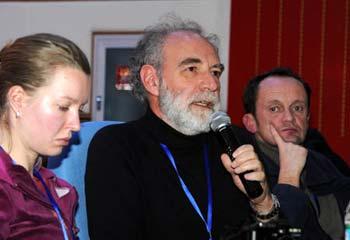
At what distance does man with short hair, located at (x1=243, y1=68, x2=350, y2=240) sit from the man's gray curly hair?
457mm

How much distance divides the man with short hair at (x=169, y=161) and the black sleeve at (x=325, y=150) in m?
0.85

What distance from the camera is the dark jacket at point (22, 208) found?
145cm

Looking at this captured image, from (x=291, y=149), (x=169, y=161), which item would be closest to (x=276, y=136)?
(x=291, y=149)

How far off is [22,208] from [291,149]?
51.6 inches

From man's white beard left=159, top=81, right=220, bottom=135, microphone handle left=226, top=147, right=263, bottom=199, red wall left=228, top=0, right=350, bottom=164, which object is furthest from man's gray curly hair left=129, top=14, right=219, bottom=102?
red wall left=228, top=0, right=350, bottom=164

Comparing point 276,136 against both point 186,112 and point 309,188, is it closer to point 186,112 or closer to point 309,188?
point 309,188

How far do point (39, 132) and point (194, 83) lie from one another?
27.4 inches

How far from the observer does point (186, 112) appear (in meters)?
2.06

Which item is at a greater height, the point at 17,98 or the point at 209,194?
the point at 17,98

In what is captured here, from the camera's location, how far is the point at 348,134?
538cm

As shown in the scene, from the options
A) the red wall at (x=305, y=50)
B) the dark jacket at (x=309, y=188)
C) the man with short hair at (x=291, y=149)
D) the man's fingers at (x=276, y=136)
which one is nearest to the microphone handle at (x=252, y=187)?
the dark jacket at (x=309, y=188)

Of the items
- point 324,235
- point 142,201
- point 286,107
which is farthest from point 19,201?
point 286,107

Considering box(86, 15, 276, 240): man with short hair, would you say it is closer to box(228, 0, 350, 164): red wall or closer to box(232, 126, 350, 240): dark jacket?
box(232, 126, 350, 240): dark jacket

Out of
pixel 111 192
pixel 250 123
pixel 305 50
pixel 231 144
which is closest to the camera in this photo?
pixel 231 144
